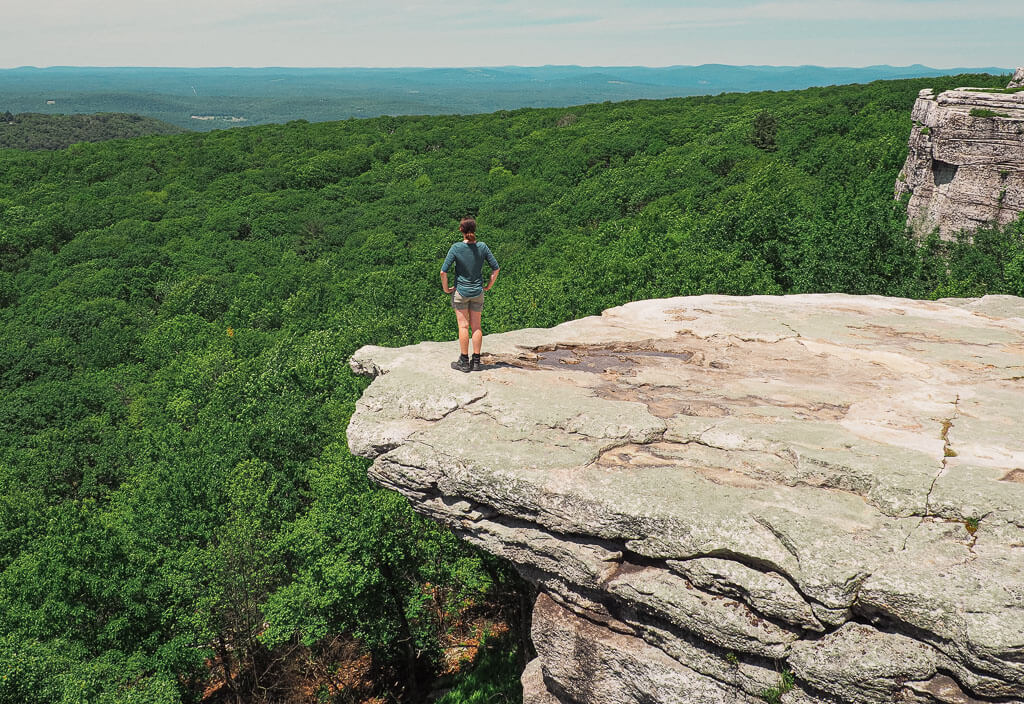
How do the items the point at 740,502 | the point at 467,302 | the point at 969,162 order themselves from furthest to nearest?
the point at 969,162
the point at 467,302
the point at 740,502

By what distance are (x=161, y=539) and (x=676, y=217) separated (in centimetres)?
3344

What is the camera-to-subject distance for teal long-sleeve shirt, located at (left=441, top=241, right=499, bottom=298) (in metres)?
12.5

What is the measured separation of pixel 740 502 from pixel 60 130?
20408cm

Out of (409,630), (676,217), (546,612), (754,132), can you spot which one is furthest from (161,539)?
(754,132)

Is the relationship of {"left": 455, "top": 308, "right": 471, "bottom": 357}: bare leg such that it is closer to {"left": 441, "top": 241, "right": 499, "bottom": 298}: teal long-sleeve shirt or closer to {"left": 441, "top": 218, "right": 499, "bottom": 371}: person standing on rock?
{"left": 441, "top": 218, "right": 499, "bottom": 371}: person standing on rock

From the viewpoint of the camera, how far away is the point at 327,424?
1099 inches

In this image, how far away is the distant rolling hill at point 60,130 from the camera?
155 metres

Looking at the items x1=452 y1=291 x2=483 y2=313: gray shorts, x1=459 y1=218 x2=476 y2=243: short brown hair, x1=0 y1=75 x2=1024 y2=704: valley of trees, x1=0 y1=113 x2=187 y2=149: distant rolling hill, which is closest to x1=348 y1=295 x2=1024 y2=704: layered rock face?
x1=452 y1=291 x2=483 y2=313: gray shorts

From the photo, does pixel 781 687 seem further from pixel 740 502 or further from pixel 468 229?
pixel 468 229

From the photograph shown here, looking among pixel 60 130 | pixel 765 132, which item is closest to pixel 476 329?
pixel 765 132

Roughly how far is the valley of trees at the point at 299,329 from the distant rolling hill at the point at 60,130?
98.7m

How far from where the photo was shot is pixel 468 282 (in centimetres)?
1279

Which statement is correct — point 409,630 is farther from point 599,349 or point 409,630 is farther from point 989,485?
point 989,485

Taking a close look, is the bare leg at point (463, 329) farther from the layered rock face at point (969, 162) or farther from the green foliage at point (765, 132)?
the green foliage at point (765, 132)
